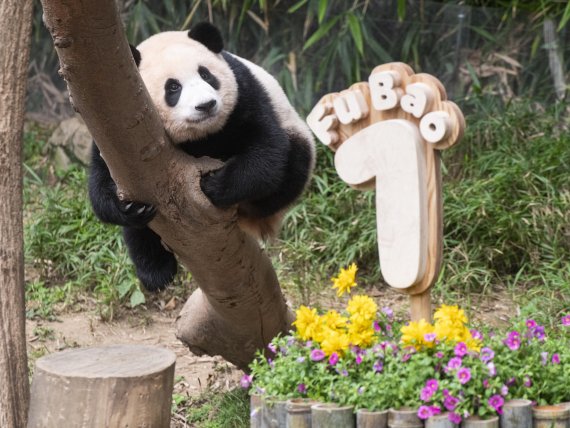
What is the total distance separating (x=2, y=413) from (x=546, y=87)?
4.33m

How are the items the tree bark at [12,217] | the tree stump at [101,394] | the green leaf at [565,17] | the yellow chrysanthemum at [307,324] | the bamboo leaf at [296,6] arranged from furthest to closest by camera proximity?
the bamboo leaf at [296,6] → the green leaf at [565,17] → the tree bark at [12,217] → the tree stump at [101,394] → the yellow chrysanthemum at [307,324]

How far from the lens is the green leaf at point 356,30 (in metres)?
5.80

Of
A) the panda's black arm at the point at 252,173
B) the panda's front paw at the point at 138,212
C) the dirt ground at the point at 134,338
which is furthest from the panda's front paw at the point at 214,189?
the dirt ground at the point at 134,338

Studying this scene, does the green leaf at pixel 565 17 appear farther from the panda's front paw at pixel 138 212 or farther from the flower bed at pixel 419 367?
the panda's front paw at pixel 138 212

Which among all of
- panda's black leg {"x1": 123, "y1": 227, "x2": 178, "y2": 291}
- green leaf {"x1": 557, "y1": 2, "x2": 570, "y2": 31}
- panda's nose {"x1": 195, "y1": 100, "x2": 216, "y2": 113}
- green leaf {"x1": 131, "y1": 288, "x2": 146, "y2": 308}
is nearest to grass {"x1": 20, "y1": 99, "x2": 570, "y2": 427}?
green leaf {"x1": 131, "y1": 288, "x2": 146, "y2": 308}

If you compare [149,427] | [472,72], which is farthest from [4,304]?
[472,72]

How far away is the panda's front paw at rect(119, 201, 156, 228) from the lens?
3002mm

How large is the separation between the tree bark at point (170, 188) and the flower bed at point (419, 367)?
55 cm

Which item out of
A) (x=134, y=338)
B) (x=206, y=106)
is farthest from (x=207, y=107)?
(x=134, y=338)

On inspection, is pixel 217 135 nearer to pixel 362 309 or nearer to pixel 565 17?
pixel 362 309

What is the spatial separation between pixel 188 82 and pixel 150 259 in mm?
868

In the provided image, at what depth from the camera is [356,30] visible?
5855mm

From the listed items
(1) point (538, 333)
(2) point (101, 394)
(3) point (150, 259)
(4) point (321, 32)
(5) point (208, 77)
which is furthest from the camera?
(4) point (321, 32)

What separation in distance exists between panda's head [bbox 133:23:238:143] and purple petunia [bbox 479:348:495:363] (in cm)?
131
